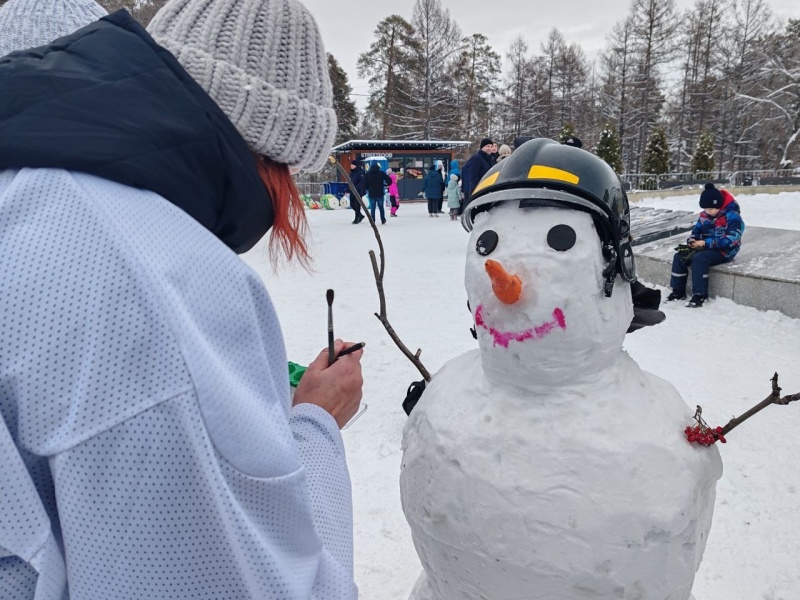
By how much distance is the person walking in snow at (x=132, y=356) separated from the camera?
0.57m

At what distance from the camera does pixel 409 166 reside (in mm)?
21844

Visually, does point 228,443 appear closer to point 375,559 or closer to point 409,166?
point 375,559

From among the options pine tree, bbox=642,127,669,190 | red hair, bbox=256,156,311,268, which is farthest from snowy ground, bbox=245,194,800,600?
pine tree, bbox=642,127,669,190

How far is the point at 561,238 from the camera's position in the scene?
148cm

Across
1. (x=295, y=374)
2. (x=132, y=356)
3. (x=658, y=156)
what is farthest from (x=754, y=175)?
(x=132, y=356)

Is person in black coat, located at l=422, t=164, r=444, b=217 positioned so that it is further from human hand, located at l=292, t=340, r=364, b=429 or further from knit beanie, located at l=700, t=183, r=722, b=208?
human hand, located at l=292, t=340, r=364, b=429

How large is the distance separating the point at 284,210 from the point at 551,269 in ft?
2.54

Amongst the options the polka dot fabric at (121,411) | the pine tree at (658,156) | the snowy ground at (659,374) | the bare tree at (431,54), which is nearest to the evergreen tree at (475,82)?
the bare tree at (431,54)

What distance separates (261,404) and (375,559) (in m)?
2.19

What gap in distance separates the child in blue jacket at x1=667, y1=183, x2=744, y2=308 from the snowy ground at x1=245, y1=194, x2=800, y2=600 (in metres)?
0.29

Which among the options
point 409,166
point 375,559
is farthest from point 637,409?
point 409,166

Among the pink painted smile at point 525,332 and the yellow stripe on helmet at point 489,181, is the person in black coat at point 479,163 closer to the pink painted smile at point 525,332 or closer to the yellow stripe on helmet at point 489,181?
the yellow stripe on helmet at point 489,181

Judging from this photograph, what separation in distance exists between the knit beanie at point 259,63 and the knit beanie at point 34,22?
470 mm

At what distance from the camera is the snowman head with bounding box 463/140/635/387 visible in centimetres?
147
